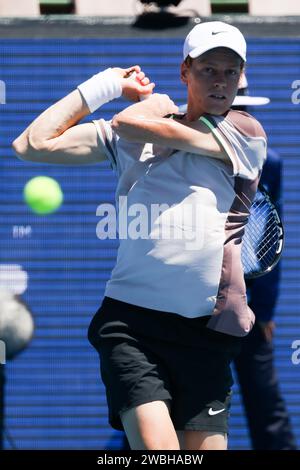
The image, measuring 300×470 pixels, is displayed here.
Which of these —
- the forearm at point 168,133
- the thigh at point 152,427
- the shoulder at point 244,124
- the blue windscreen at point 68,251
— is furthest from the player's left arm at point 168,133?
the blue windscreen at point 68,251

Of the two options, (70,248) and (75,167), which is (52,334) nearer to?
(70,248)

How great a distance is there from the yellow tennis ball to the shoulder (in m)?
1.83

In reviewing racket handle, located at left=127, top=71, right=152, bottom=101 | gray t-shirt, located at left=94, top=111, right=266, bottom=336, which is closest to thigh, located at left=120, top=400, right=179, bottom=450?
gray t-shirt, located at left=94, top=111, right=266, bottom=336

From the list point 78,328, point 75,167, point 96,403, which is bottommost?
point 96,403

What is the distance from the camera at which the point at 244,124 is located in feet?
11.7

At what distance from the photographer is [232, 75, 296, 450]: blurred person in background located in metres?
5.06

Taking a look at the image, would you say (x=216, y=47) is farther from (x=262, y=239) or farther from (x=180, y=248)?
(x=262, y=239)

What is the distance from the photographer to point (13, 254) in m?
5.31

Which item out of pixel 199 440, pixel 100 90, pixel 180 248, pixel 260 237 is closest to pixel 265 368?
pixel 260 237

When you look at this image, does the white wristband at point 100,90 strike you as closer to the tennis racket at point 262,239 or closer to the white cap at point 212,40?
the white cap at point 212,40

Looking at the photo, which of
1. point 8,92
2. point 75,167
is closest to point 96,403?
point 75,167

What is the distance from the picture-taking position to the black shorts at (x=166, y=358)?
346 centimetres

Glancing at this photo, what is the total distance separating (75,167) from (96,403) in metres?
1.08

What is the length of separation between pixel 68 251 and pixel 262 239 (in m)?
1.42
